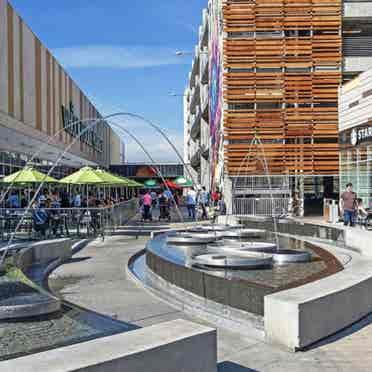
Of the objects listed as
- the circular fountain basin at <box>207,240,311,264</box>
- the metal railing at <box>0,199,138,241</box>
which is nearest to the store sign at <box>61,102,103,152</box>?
the metal railing at <box>0,199,138,241</box>

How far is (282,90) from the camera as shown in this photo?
33562mm

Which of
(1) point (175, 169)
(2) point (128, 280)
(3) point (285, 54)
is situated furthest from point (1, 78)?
(1) point (175, 169)

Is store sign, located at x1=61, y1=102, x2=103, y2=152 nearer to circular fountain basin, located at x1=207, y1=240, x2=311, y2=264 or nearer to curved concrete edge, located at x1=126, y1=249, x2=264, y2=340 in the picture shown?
circular fountain basin, located at x1=207, y1=240, x2=311, y2=264

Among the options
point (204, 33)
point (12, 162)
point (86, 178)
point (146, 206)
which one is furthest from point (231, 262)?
point (204, 33)

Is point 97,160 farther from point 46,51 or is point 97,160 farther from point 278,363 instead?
point 278,363

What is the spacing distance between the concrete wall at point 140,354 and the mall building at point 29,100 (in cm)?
1705

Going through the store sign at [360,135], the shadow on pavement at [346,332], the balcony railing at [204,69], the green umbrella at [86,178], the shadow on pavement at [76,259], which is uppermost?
the balcony railing at [204,69]

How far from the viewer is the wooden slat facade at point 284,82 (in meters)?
33.3

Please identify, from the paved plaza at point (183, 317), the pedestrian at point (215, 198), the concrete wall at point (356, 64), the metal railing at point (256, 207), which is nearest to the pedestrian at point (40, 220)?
the paved plaza at point (183, 317)

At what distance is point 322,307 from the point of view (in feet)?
22.4

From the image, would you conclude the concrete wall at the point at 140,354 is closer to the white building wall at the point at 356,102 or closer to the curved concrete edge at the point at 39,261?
the curved concrete edge at the point at 39,261

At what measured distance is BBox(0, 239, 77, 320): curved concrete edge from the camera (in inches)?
240

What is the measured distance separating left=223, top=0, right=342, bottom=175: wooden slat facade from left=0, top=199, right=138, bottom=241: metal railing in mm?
14121

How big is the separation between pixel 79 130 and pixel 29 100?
2373 centimetres
